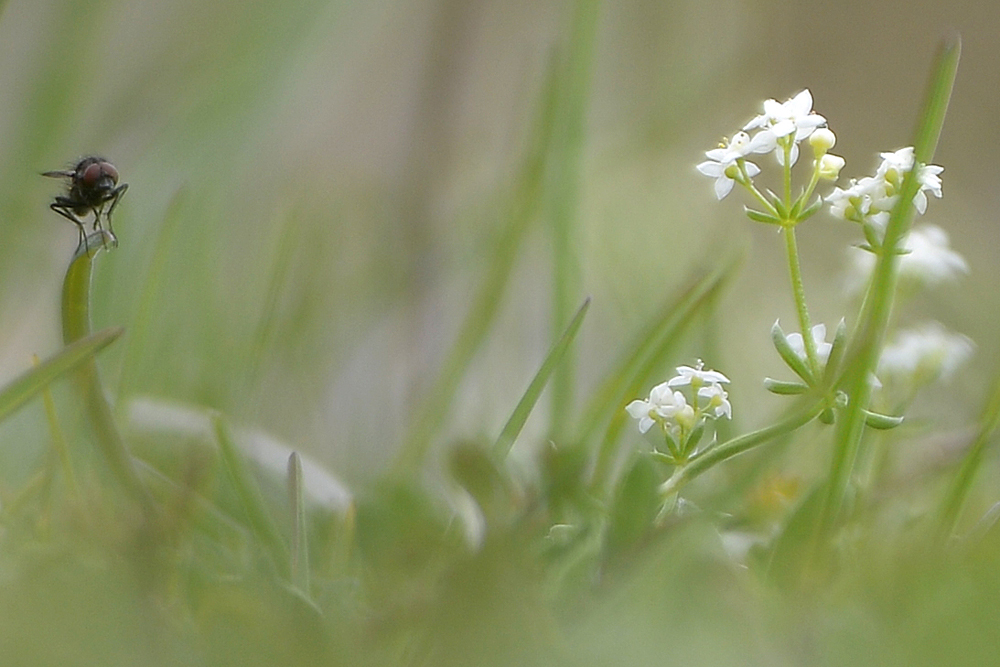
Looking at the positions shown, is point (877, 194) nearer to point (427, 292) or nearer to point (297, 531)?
point (297, 531)

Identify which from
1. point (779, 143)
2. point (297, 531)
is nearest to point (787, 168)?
point (779, 143)

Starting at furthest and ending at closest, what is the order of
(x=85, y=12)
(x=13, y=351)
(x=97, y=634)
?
(x=13, y=351), (x=85, y=12), (x=97, y=634)

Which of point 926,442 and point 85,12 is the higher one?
point 85,12

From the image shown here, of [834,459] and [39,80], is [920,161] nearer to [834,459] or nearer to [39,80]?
[834,459]

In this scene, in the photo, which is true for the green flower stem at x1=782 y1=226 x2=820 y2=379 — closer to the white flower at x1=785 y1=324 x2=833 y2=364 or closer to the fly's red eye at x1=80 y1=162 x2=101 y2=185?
the white flower at x1=785 y1=324 x2=833 y2=364

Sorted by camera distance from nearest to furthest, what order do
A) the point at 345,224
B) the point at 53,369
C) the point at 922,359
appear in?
the point at 53,369
the point at 922,359
the point at 345,224

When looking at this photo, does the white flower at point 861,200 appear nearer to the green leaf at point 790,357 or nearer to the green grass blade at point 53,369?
the green leaf at point 790,357

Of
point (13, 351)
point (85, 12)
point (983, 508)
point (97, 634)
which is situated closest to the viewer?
point (97, 634)

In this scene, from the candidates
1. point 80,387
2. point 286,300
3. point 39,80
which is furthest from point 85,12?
point 80,387

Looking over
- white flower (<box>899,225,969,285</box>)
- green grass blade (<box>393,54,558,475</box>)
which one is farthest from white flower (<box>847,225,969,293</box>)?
green grass blade (<box>393,54,558,475</box>)
